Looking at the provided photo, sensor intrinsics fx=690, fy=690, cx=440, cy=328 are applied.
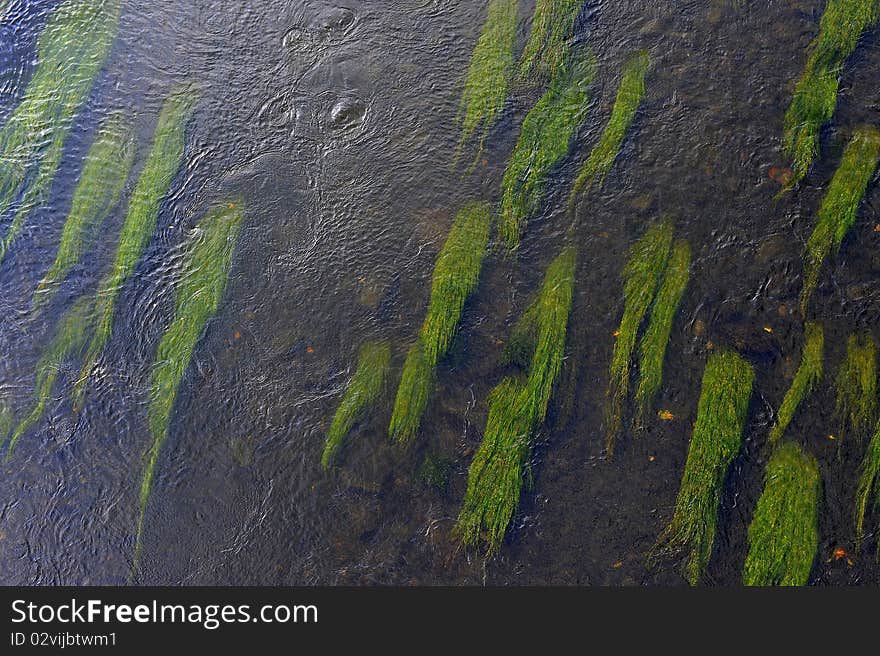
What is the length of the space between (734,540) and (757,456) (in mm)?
282

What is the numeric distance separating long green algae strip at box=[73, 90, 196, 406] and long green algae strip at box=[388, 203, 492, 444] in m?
1.14

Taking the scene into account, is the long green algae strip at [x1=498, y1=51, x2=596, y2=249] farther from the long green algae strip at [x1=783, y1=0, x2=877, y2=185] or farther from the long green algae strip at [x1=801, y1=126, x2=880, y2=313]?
the long green algae strip at [x1=801, y1=126, x2=880, y2=313]

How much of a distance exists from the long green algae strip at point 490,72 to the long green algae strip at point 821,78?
105cm

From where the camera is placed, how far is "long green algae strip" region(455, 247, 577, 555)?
232 centimetres

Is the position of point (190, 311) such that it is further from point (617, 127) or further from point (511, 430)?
point (617, 127)

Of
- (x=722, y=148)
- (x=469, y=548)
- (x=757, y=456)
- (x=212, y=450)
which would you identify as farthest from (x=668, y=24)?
(x=212, y=450)

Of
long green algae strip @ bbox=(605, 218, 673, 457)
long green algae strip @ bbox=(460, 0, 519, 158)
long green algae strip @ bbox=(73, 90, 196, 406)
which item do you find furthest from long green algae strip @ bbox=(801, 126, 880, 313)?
long green algae strip @ bbox=(73, 90, 196, 406)

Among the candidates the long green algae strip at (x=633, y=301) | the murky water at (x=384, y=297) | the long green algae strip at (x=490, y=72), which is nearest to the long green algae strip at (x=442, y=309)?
the murky water at (x=384, y=297)

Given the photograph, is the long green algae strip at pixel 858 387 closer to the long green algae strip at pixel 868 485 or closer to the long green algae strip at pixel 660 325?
the long green algae strip at pixel 868 485

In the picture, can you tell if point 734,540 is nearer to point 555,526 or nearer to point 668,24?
point 555,526

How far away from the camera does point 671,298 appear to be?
2400 millimetres

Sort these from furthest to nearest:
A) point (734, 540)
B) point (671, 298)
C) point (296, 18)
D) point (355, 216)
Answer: point (296, 18) < point (355, 216) < point (671, 298) < point (734, 540)

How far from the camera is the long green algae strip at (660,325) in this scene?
2348 millimetres

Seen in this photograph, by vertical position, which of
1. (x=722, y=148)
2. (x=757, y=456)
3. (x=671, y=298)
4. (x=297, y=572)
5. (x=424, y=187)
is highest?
(x=722, y=148)
